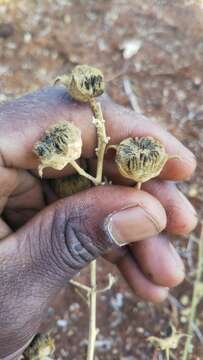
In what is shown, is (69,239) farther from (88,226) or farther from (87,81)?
(87,81)

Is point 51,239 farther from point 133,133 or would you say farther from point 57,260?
point 133,133

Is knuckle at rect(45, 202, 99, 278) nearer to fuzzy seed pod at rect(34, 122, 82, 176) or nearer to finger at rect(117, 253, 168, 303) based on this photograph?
fuzzy seed pod at rect(34, 122, 82, 176)

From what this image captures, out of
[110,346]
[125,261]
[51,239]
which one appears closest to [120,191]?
[51,239]

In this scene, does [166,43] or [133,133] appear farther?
[166,43]

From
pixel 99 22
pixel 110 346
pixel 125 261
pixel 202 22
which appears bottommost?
pixel 110 346

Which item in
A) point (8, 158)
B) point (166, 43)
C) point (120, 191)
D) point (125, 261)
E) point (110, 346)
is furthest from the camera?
point (166, 43)

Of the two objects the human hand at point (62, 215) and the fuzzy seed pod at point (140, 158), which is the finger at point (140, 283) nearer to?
the human hand at point (62, 215)
